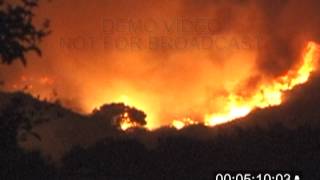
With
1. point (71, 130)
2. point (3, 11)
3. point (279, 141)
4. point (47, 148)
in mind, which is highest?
point (71, 130)

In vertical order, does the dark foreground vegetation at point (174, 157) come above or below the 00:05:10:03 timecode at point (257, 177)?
above

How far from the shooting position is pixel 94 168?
4959 cm

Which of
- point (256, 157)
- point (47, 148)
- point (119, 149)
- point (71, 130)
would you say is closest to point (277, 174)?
point (256, 157)

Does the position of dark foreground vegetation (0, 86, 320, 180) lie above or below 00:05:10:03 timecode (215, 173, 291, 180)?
above

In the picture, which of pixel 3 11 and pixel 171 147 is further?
pixel 171 147

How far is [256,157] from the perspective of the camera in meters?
42.6

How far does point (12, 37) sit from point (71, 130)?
267ft

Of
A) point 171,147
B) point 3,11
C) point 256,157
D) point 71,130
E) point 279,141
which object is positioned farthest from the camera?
point 71,130

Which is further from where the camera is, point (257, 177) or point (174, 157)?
point (174, 157)

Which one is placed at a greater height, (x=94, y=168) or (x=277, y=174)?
(x=94, y=168)

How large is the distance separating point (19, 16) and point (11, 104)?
525 centimetres

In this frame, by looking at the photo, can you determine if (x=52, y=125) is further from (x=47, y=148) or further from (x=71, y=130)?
(x=47, y=148)

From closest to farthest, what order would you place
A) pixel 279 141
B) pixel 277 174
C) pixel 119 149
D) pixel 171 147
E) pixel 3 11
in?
pixel 3 11 → pixel 277 174 → pixel 279 141 → pixel 171 147 → pixel 119 149

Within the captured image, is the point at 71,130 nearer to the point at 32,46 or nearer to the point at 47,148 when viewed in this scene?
the point at 47,148
